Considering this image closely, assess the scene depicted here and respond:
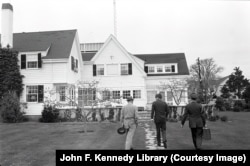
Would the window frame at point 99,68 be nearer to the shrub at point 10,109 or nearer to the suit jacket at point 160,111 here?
the shrub at point 10,109

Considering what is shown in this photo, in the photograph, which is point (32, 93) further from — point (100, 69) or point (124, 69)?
point (124, 69)

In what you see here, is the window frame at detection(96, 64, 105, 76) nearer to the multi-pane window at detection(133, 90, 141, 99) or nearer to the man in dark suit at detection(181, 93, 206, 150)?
the multi-pane window at detection(133, 90, 141, 99)

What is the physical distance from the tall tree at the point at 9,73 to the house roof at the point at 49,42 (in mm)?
1289

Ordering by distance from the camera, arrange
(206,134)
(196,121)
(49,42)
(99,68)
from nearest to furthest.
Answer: (196,121) < (206,134) < (49,42) < (99,68)

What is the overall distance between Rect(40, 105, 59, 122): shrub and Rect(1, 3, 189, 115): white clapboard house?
1097 millimetres

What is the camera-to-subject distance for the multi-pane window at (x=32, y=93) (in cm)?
2502

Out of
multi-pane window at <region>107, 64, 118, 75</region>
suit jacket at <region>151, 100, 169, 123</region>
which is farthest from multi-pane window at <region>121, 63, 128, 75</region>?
suit jacket at <region>151, 100, 169, 123</region>

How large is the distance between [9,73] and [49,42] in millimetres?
5000

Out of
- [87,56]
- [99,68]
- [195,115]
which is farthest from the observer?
[87,56]

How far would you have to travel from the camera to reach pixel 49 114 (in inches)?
885

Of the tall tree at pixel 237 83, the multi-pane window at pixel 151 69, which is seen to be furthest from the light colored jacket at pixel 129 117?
the tall tree at pixel 237 83

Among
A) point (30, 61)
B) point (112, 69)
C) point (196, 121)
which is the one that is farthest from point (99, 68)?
point (196, 121)

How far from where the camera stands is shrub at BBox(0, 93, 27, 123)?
22109mm

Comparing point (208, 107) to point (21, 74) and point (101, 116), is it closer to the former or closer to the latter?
point (101, 116)
